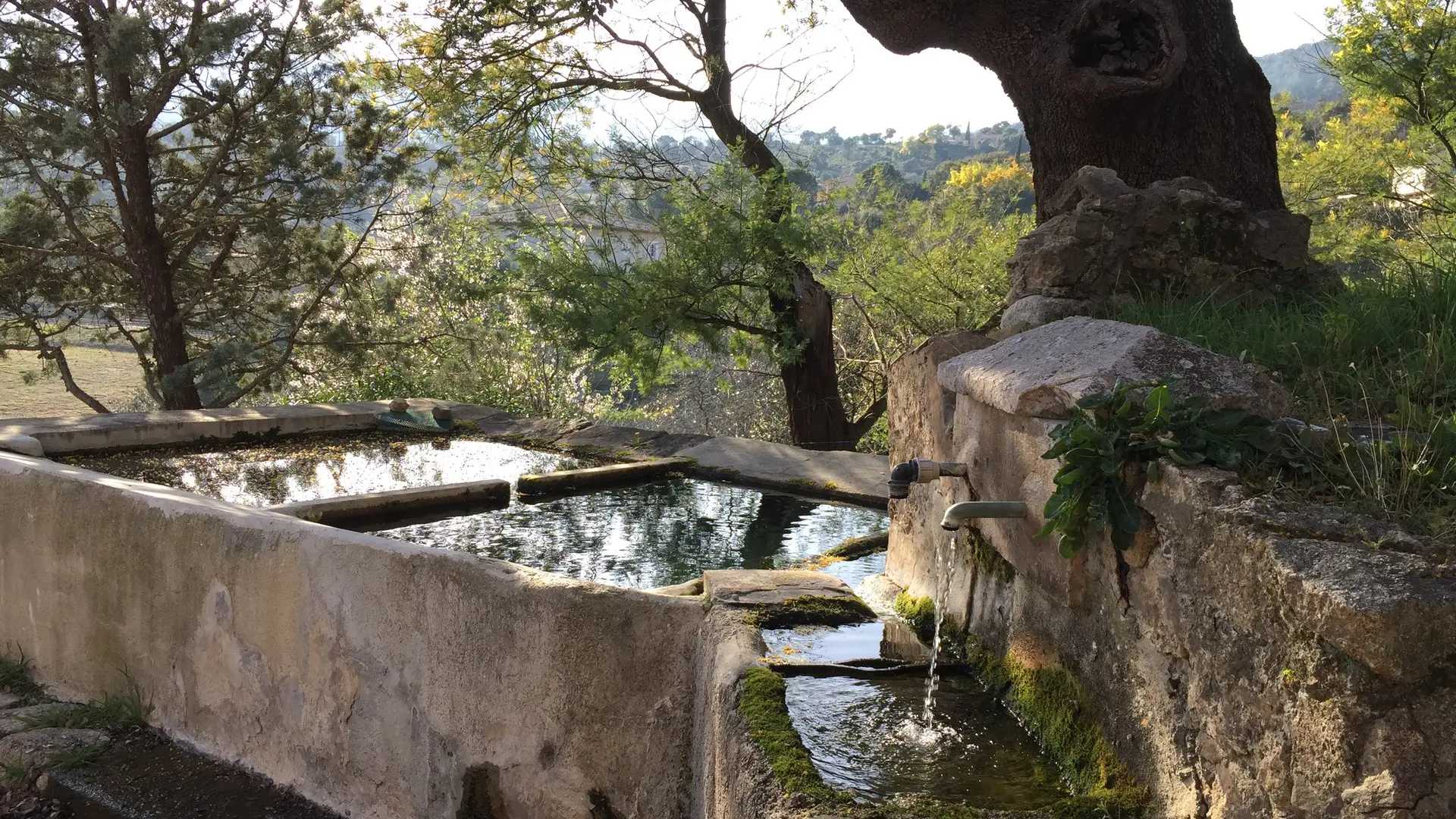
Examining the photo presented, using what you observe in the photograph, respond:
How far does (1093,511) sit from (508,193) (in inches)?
365

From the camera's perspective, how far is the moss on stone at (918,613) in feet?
10.9

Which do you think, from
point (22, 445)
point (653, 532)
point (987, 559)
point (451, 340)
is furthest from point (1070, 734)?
point (451, 340)

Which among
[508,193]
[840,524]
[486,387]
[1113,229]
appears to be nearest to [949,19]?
[1113,229]

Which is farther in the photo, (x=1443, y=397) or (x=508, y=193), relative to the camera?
(x=508, y=193)

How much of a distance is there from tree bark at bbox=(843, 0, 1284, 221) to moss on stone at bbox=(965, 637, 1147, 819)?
2331 mm

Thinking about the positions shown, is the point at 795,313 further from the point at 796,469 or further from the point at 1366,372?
the point at 1366,372

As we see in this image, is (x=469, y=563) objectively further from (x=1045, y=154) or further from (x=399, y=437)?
(x=399, y=437)

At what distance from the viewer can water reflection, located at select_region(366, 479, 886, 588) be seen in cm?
457

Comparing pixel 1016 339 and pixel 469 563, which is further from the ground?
pixel 1016 339

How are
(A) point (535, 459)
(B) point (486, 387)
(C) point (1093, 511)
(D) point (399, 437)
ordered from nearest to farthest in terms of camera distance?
1. (C) point (1093, 511)
2. (A) point (535, 459)
3. (D) point (399, 437)
4. (B) point (486, 387)

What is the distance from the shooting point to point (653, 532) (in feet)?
16.8

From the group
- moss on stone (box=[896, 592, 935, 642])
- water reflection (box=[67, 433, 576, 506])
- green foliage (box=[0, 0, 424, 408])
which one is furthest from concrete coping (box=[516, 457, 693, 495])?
green foliage (box=[0, 0, 424, 408])

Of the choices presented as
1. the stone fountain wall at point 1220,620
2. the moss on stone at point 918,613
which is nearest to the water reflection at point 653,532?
the moss on stone at point 918,613

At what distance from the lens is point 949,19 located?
4.96 metres
